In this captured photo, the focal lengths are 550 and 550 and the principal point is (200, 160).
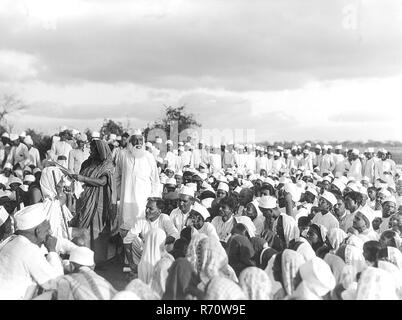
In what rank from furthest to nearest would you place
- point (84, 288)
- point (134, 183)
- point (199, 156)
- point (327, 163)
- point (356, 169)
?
point (327, 163), point (199, 156), point (356, 169), point (134, 183), point (84, 288)

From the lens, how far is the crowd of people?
3971 millimetres

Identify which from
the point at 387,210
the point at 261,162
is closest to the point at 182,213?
the point at 387,210

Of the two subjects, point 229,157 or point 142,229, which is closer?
point 142,229

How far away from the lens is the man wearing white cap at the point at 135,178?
285 inches

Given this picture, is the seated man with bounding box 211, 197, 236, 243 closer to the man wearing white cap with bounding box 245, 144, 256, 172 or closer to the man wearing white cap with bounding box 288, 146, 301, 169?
the man wearing white cap with bounding box 245, 144, 256, 172

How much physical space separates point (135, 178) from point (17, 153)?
156 inches

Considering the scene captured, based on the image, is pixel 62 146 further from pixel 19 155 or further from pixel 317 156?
pixel 317 156

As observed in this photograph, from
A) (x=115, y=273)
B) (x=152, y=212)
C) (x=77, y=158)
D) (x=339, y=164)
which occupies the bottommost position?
(x=115, y=273)

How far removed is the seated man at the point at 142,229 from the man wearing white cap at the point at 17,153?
183 inches

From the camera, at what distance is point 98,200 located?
22.2 ft

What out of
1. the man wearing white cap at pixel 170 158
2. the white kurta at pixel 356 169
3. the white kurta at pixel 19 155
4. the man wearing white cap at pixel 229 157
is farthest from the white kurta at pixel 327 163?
the white kurta at pixel 19 155
